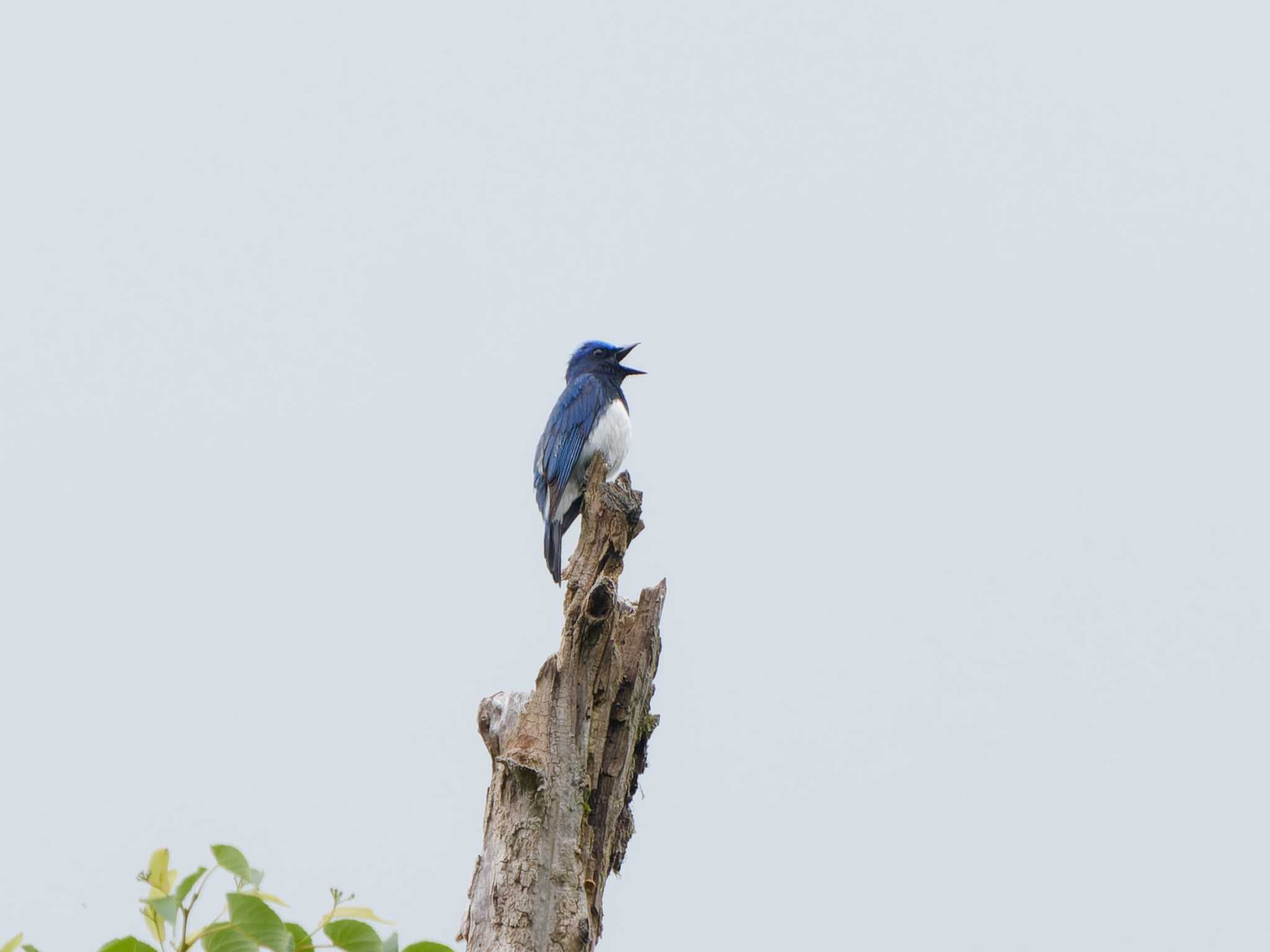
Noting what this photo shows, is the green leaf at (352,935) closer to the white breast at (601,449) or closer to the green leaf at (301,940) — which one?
the green leaf at (301,940)

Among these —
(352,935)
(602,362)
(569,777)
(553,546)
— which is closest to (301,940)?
(352,935)

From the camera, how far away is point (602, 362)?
428 inches

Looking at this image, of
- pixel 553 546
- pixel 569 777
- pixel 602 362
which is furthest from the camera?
pixel 602 362

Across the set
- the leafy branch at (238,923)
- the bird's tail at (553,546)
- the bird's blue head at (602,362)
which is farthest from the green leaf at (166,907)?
the bird's blue head at (602,362)

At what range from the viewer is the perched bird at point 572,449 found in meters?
9.56

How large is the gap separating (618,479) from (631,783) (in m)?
1.55

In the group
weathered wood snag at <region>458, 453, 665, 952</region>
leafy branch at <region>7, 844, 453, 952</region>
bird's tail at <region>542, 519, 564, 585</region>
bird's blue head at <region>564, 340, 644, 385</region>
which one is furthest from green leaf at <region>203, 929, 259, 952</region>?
bird's blue head at <region>564, 340, 644, 385</region>

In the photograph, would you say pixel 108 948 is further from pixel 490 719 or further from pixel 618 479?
pixel 618 479

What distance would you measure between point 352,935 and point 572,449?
23.4 ft

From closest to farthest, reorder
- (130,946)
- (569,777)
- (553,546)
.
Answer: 1. (130,946)
2. (569,777)
3. (553,546)

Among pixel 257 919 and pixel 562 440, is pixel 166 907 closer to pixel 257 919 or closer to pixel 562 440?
pixel 257 919

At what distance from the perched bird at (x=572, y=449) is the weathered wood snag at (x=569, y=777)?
11.4 feet

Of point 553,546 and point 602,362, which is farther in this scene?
point 602,362

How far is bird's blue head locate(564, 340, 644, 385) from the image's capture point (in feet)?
35.3
